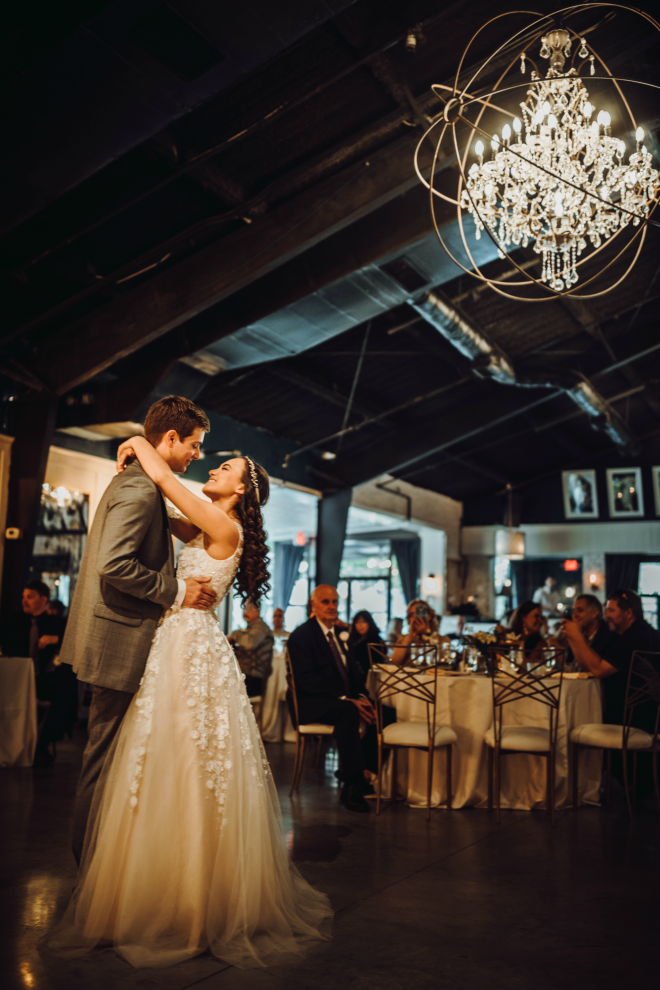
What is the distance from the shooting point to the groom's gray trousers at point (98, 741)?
2344 millimetres

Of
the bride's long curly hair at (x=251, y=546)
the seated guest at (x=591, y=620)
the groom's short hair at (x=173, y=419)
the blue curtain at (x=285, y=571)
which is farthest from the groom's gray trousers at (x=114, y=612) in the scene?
the blue curtain at (x=285, y=571)

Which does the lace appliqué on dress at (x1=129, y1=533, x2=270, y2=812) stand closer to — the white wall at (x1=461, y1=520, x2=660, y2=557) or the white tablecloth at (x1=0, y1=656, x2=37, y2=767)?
the white tablecloth at (x1=0, y1=656, x2=37, y2=767)

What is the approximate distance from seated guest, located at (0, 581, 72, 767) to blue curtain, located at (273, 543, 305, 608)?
10.7 metres

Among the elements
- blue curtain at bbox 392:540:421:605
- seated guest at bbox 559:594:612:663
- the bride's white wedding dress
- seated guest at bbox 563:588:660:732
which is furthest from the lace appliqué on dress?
blue curtain at bbox 392:540:421:605

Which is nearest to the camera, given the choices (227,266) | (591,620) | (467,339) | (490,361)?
(591,620)

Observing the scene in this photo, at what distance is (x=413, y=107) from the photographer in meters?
5.54

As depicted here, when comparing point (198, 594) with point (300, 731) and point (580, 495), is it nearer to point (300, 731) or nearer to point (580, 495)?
point (300, 731)

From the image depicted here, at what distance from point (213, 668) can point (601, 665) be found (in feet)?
10.5

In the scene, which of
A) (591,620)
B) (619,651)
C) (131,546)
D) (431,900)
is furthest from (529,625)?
(131,546)

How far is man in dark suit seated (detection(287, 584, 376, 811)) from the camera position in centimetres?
448

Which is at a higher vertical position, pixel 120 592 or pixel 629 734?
pixel 120 592

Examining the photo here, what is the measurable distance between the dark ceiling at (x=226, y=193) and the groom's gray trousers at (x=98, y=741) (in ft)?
11.5

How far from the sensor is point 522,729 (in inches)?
178

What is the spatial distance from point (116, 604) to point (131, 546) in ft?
0.65
